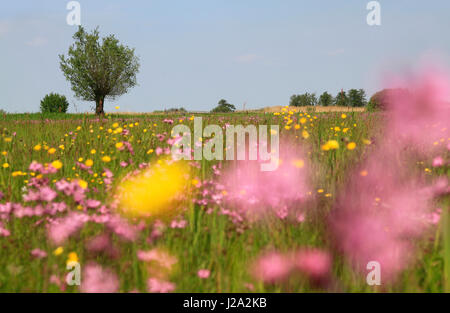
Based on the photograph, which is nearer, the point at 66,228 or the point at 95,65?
the point at 66,228

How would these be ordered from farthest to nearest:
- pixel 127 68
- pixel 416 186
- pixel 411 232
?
pixel 127 68 → pixel 416 186 → pixel 411 232

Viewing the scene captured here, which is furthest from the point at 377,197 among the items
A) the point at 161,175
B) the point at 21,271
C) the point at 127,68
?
the point at 127,68

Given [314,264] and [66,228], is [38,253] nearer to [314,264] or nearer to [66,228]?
[66,228]

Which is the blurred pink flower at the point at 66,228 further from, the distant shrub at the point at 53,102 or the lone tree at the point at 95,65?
the distant shrub at the point at 53,102

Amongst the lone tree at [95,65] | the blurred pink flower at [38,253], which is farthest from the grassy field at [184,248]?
the lone tree at [95,65]

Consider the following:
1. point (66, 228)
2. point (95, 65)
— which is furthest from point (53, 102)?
point (66, 228)

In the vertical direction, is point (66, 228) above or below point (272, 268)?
above

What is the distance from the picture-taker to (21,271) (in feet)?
7.18

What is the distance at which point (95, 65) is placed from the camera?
38094 millimetres

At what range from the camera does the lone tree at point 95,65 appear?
124 feet

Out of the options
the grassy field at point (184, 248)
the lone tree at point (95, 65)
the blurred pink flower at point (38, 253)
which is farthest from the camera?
the lone tree at point (95, 65)
